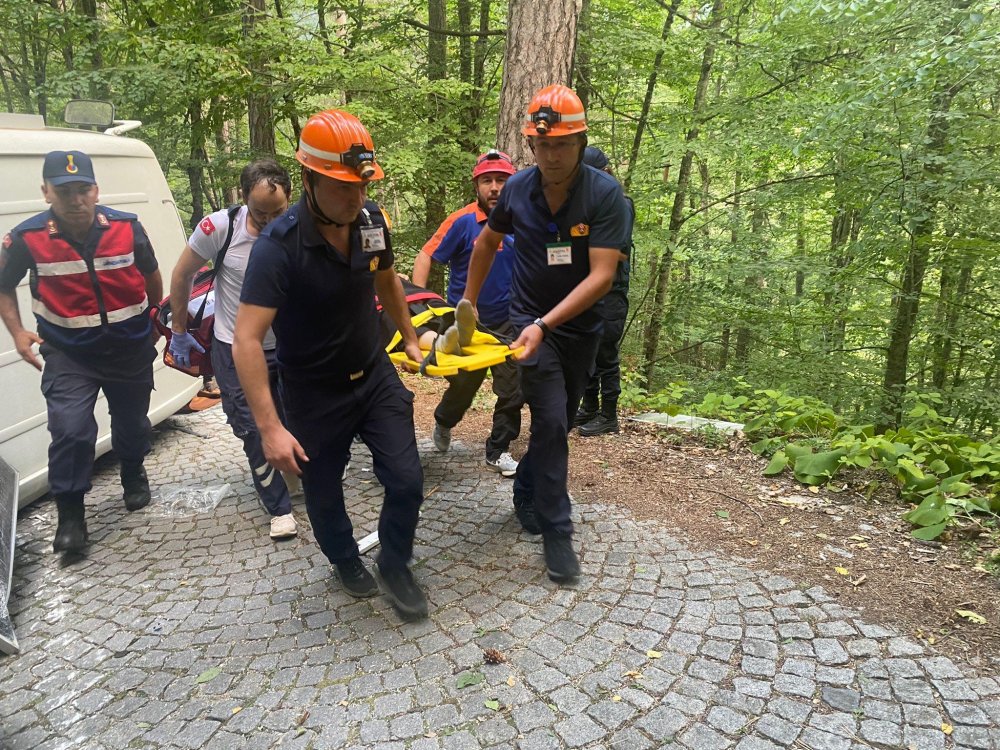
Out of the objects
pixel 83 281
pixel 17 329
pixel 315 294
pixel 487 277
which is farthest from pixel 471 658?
pixel 17 329

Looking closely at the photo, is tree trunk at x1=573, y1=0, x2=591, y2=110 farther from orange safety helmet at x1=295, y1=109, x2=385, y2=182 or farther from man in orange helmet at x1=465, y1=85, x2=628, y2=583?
orange safety helmet at x1=295, y1=109, x2=385, y2=182

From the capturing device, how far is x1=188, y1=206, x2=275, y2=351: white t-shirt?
3.73m

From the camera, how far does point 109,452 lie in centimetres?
536

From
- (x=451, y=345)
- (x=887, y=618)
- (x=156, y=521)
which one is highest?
(x=451, y=345)

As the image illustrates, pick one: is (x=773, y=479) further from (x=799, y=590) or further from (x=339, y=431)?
(x=339, y=431)

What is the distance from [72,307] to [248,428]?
129 cm

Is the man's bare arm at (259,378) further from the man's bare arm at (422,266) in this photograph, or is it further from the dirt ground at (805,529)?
the dirt ground at (805,529)

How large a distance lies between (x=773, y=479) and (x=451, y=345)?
2.58 meters

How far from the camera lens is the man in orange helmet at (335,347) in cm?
242

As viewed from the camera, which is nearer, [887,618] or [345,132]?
[345,132]

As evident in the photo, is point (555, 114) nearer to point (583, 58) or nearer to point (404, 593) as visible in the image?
point (404, 593)

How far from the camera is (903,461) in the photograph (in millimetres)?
3959

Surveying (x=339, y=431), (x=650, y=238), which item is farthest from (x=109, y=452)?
(x=650, y=238)

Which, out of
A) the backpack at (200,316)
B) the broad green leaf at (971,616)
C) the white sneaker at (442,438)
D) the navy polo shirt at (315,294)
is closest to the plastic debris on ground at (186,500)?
the backpack at (200,316)
